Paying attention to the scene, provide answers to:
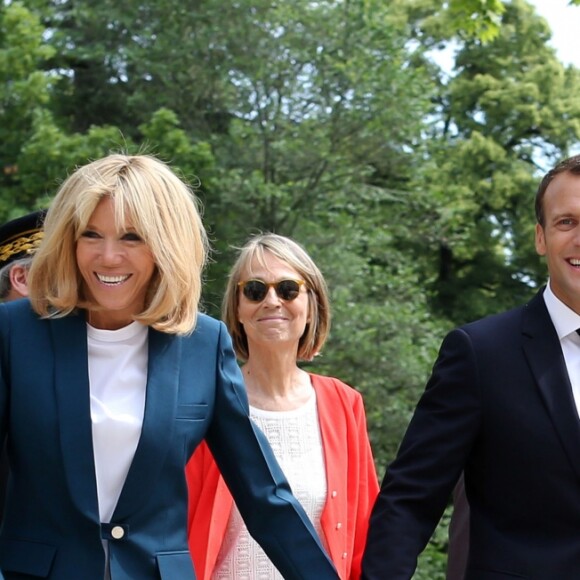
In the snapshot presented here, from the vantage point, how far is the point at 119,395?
309 cm

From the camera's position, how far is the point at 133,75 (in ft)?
55.7

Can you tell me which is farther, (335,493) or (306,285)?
(306,285)

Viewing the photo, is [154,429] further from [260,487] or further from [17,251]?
[17,251]

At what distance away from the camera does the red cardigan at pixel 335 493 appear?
410cm

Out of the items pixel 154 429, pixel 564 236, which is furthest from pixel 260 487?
Result: pixel 564 236

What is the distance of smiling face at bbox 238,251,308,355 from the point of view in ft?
14.8

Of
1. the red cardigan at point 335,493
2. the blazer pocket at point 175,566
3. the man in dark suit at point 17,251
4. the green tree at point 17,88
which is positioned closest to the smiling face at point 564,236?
the red cardigan at point 335,493

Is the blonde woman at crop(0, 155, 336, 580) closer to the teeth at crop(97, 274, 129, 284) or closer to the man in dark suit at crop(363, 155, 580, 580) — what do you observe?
the teeth at crop(97, 274, 129, 284)

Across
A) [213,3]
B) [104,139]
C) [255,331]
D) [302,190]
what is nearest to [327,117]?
[302,190]

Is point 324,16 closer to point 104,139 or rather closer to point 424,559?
point 104,139

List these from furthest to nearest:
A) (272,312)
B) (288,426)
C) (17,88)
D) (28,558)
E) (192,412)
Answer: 1. (17,88)
2. (272,312)
3. (288,426)
4. (192,412)
5. (28,558)

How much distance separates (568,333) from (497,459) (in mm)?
441

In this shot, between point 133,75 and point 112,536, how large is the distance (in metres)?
14.6

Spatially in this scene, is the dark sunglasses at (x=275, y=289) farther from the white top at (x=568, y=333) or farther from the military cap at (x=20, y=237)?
the white top at (x=568, y=333)
